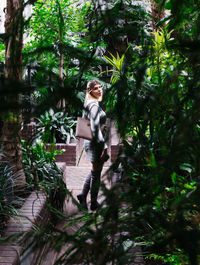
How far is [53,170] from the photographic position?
3.54 metres

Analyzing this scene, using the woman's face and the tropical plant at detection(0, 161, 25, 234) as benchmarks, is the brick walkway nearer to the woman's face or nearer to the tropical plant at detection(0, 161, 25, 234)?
the woman's face

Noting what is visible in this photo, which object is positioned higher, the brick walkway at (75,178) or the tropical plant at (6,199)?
the tropical plant at (6,199)

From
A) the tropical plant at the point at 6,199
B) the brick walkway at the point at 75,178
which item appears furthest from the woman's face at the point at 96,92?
the brick walkway at the point at 75,178

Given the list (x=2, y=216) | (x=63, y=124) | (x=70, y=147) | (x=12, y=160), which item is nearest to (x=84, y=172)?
(x=70, y=147)

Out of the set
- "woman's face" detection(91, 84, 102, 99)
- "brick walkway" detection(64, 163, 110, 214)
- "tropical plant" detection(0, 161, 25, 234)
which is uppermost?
"woman's face" detection(91, 84, 102, 99)

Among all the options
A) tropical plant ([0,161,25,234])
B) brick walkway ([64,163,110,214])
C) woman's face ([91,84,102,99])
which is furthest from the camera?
brick walkway ([64,163,110,214])

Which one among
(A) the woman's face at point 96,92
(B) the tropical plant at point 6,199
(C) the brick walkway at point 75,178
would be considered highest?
(A) the woman's face at point 96,92

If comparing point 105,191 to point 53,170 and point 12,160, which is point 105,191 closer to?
point 12,160

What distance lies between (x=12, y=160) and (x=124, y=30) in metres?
2.47

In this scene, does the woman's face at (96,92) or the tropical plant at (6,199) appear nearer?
the tropical plant at (6,199)

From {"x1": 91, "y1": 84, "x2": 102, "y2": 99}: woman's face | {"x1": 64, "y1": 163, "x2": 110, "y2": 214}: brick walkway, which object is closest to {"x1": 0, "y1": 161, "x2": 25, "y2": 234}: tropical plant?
{"x1": 91, "y1": 84, "x2": 102, "y2": 99}: woman's face

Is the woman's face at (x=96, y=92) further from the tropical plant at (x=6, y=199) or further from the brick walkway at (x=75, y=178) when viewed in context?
the brick walkway at (x=75, y=178)

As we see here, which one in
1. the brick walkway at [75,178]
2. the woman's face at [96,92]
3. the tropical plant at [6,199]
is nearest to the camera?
the tropical plant at [6,199]

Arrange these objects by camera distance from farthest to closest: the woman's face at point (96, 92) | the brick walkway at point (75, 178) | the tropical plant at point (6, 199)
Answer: the brick walkway at point (75, 178), the woman's face at point (96, 92), the tropical plant at point (6, 199)
